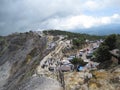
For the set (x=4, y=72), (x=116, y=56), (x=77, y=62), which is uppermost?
(x=116, y=56)

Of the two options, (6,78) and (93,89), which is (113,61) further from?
(6,78)

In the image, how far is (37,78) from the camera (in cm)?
8294

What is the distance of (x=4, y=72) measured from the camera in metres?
158

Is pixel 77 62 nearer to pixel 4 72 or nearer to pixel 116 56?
pixel 116 56

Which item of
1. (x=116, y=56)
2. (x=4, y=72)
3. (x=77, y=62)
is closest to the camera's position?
(x=116, y=56)

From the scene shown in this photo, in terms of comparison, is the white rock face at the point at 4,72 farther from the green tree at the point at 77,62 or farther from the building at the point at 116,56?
the building at the point at 116,56

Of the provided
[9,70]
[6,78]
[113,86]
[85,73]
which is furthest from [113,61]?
[9,70]

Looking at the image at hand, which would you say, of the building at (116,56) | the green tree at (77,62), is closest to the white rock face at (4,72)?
the green tree at (77,62)

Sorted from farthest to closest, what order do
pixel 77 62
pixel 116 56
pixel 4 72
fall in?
pixel 4 72, pixel 77 62, pixel 116 56

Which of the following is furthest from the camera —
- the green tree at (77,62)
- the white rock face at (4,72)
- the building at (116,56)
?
the white rock face at (4,72)

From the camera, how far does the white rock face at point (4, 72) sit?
5636 inches

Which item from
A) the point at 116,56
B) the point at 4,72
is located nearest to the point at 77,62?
the point at 116,56

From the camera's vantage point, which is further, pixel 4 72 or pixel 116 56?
pixel 4 72

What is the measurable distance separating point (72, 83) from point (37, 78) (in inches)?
622
